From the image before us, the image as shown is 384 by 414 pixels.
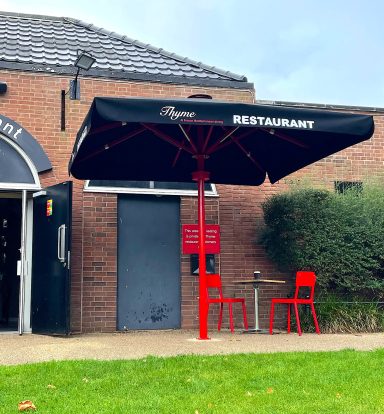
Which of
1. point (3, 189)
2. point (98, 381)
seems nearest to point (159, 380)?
point (98, 381)

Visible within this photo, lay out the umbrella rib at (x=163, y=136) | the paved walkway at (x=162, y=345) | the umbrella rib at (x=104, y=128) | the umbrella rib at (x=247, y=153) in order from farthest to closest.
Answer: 1. the umbrella rib at (x=247, y=153)
2. the umbrella rib at (x=163, y=136)
3. the umbrella rib at (x=104, y=128)
4. the paved walkway at (x=162, y=345)

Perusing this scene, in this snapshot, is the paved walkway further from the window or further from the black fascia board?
the black fascia board

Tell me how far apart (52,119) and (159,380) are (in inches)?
265

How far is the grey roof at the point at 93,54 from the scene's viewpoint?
37.3ft

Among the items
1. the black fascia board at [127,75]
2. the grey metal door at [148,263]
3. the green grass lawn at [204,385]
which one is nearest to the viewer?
the green grass lawn at [204,385]

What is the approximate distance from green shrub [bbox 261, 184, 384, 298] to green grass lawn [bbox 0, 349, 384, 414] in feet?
13.2

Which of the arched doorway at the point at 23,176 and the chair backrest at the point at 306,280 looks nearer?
the chair backrest at the point at 306,280

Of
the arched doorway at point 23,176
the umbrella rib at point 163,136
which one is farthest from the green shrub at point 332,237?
the arched doorway at point 23,176

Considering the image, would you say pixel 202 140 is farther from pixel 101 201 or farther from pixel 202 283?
pixel 101 201

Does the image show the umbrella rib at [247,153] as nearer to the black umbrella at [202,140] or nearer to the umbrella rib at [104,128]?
the black umbrella at [202,140]

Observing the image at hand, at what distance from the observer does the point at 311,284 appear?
9539 mm

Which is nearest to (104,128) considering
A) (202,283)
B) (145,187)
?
(202,283)

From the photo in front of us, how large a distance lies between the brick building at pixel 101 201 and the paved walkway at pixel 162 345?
133 cm

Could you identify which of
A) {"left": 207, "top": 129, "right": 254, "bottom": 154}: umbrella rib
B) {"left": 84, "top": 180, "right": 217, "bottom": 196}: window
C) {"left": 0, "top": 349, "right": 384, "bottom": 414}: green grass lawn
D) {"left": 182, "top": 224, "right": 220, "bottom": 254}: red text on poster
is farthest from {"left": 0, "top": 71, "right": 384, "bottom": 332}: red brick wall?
{"left": 0, "top": 349, "right": 384, "bottom": 414}: green grass lawn
